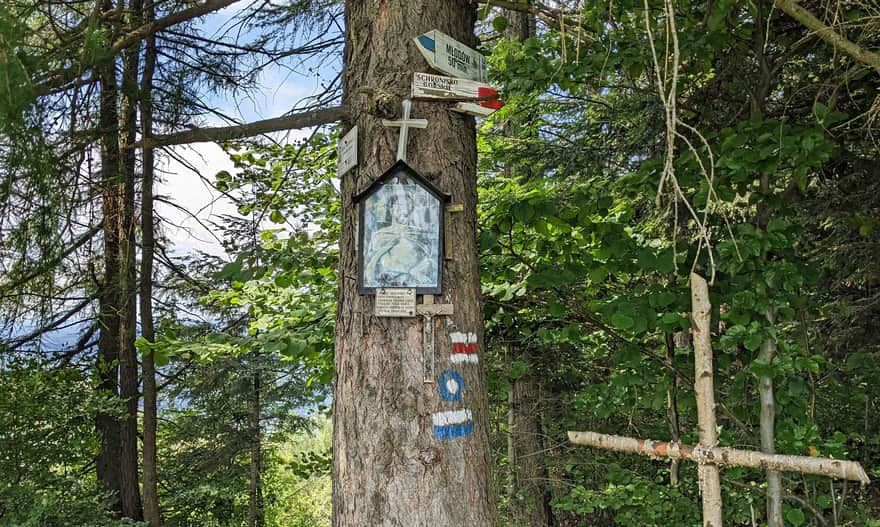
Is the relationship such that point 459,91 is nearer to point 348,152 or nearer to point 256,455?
point 348,152

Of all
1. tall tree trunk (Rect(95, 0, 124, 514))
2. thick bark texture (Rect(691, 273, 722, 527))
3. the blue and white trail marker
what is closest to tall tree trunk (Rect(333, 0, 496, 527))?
the blue and white trail marker

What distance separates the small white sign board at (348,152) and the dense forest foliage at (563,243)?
12cm

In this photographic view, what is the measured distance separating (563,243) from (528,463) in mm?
3128

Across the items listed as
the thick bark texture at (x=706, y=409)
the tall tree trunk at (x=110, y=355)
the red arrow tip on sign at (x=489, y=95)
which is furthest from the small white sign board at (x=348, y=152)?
the tall tree trunk at (x=110, y=355)

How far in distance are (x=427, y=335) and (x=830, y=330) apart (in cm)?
425

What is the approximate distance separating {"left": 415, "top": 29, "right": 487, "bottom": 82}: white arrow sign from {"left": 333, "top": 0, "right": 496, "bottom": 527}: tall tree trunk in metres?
0.04

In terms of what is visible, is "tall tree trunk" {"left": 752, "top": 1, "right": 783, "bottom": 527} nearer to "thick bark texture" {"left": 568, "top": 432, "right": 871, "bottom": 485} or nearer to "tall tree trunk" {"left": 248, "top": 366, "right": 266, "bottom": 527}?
A: "thick bark texture" {"left": 568, "top": 432, "right": 871, "bottom": 485}

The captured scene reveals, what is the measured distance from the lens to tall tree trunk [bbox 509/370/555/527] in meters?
5.46

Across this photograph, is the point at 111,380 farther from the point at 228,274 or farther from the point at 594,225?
the point at 594,225

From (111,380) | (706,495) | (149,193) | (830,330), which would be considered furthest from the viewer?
(111,380)

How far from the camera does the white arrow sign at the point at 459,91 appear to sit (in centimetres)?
216

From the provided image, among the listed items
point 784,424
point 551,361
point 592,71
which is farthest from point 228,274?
point 551,361

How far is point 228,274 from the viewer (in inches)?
113

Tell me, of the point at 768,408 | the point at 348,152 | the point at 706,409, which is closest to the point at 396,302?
the point at 348,152
